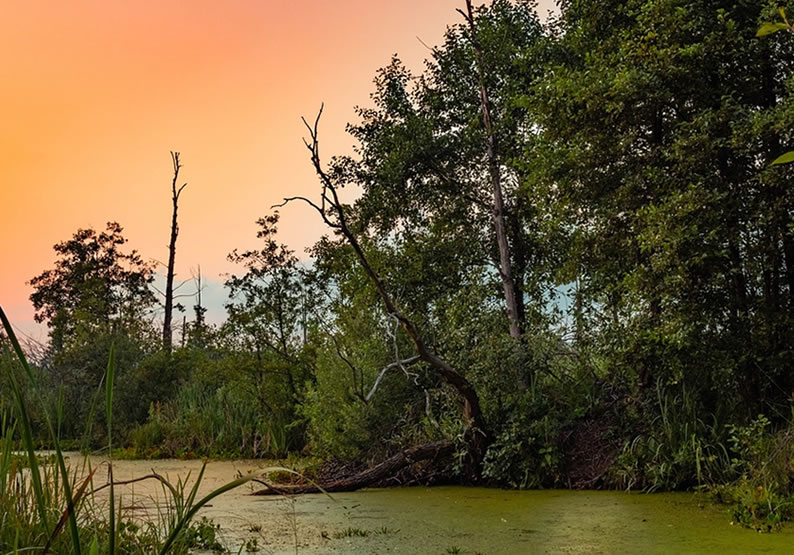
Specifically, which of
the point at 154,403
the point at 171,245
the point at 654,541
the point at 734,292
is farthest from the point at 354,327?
the point at 171,245

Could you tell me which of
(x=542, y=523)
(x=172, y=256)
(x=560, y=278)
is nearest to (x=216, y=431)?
(x=560, y=278)

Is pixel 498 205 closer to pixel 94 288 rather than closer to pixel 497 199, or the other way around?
pixel 497 199

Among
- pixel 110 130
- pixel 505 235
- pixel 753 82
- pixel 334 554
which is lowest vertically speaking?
pixel 334 554

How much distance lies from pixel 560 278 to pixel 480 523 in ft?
12.5

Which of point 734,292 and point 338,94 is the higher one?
point 338,94

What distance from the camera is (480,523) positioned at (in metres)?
5.11

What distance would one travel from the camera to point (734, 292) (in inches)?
264

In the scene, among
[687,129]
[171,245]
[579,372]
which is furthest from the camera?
[171,245]

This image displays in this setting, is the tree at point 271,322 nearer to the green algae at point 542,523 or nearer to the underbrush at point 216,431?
the underbrush at point 216,431

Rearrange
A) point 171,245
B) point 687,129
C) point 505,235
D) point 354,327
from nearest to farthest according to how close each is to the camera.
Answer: point 687,129 < point 354,327 < point 505,235 < point 171,245

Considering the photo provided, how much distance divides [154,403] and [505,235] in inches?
286

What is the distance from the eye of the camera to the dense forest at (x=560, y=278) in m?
6.36

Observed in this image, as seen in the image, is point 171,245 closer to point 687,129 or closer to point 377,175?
point 377,175

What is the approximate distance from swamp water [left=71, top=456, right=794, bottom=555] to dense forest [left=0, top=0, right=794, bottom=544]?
16.2 inches
